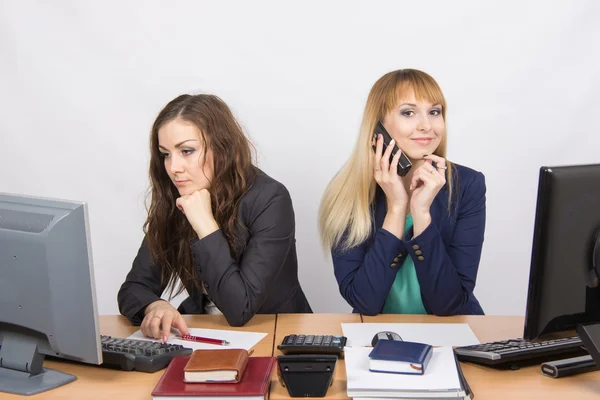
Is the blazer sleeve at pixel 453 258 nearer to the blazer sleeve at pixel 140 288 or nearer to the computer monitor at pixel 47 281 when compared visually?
the blazer sleeve at pixel 140 288

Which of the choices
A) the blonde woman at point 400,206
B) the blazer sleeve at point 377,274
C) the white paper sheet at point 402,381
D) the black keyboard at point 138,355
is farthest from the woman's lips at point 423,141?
the black keyboard at point 138,355

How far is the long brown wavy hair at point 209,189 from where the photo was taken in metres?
2.33

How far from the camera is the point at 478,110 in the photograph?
3.53m

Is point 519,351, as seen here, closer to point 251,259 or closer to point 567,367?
point 567,367

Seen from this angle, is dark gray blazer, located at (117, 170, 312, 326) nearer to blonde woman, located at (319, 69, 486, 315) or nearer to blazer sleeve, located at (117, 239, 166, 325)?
blazer sleeve, located at (117, 239, 166, 325)

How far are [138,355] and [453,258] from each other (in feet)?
3.69

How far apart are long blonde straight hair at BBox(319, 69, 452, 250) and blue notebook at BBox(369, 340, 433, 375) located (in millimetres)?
765

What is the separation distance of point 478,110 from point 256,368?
2296mm

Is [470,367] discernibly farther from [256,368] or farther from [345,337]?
[256,368]

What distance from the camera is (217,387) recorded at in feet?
4.96

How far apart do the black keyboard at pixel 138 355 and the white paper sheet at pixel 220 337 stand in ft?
0.36

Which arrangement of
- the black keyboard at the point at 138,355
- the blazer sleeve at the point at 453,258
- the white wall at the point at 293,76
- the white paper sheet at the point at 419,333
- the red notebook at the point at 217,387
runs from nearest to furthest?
the red notebook at the point at 217,387 < the black keyboard at the point at 138,355 < the white paper sheet at the point at 419,333 < the blazer sleeve at the point at 453,258 < the white wall at the point at 293,76

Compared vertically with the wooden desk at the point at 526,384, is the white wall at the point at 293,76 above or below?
above

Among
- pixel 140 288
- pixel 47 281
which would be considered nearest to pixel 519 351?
pixel 47 281
